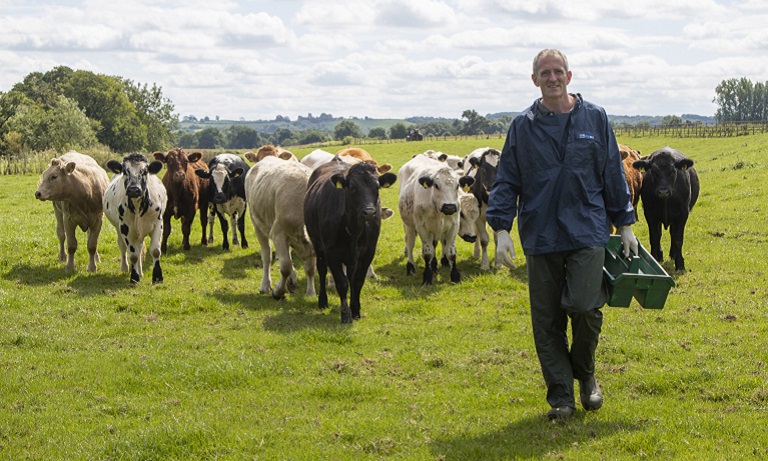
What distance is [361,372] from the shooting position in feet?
28.5

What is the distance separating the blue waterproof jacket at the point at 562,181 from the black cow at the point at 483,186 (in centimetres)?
856

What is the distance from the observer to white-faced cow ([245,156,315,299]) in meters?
12.5

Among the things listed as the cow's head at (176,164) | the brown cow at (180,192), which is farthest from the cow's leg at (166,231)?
the cow's head at (176,164)

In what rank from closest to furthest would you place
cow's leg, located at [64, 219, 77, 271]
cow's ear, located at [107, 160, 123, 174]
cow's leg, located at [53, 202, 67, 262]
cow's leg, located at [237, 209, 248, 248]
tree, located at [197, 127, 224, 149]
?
cow's ear, located at [107, 160, 123, 174], cow's leg, located at [64, 219, 77, 271], cow's leg, located at [53, 202, 67, 262], cow's leg, located at [237, 209, 248, 248], tree, located at [197, 127, 224, 149]

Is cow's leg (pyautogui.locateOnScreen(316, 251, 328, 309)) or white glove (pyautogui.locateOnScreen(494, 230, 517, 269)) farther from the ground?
white glove (pyautogui.locateOnScreen(494, 230, 517, 269))

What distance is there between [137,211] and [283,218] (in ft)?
9.79

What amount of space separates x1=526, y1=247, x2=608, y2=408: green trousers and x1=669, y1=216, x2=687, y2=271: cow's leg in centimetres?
776

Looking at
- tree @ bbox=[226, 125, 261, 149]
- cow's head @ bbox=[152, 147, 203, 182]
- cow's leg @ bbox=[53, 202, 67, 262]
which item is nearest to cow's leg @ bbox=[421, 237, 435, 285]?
cow's head @ bbox=[152, 147, 203, 182]

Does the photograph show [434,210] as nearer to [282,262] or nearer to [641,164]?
[282,262]

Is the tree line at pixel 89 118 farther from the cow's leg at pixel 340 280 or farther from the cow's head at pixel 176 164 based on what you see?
the cow's leg at pixel 340 280

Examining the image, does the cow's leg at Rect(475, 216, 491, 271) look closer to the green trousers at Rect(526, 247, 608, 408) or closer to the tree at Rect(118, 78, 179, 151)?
the green trousers at Rect(526, 247, 608, 408)

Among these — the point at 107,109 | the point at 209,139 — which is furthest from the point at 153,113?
the point at 209,139

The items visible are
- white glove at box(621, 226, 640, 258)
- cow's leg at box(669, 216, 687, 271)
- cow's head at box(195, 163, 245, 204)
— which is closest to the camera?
white glove at box(621, 226, 640, 258)

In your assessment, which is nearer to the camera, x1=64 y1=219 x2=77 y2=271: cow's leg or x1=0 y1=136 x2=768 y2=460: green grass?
x1=0 y1=136 x2=768 y2=460: green grass
